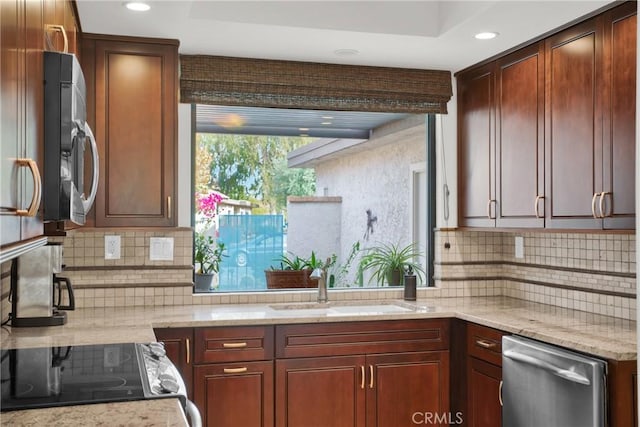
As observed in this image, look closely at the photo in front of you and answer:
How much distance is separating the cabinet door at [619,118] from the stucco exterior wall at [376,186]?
1.49m

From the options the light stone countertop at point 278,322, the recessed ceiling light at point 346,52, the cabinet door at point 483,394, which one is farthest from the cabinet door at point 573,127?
the recessed ceiling light at point 346,52

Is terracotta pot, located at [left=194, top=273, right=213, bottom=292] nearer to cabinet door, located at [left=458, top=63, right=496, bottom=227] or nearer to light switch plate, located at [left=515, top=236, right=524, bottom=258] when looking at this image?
cabinet door, located at [left=458, top=63, right=496, bottom=227]

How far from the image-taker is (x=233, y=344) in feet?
10.3

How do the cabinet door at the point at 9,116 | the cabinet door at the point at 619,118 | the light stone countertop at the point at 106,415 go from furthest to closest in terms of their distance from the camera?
the cabinet door at the point at 619,118 < the light stone countertop at the point at 106,415 < the cabinet door at the point at 9,116

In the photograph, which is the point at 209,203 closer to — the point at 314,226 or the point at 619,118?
the point at 314,226

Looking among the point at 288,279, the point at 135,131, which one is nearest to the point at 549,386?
the point at 288,279

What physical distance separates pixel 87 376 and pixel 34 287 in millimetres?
1039

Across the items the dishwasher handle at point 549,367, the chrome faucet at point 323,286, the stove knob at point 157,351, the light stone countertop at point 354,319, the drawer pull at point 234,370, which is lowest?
the drawer pull at point 234,370

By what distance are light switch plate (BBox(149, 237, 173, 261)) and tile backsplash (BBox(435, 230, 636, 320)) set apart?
1.63 metres

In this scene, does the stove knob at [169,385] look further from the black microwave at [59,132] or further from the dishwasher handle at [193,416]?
the black microwave at [59,132]

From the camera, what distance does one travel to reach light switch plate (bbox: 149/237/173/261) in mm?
3582

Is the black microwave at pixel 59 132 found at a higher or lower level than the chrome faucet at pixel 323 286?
higher

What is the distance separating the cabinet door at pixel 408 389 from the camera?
332 cm

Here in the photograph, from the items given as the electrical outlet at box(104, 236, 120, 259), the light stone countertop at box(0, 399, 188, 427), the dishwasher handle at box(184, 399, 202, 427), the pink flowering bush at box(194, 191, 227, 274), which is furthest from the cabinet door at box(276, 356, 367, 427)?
the light stone countertop at box(0, 399, 188, 427)
